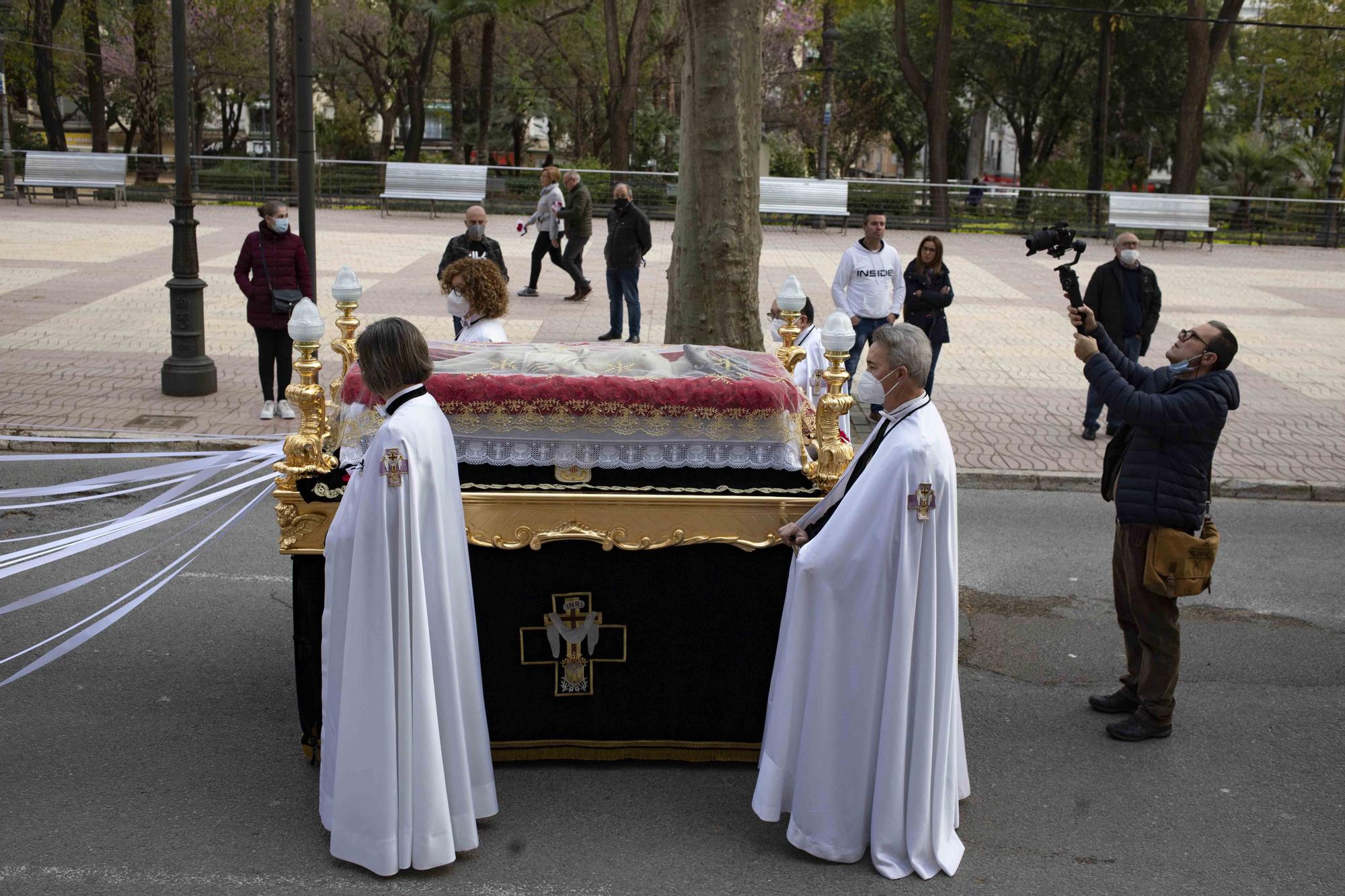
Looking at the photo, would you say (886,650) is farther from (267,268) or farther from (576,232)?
(576,232)

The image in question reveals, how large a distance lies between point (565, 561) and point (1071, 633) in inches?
129

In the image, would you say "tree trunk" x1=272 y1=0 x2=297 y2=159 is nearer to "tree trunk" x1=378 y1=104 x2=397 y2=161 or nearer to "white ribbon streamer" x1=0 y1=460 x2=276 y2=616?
"tree trunk" x1=378 y1=104 x2=397 y2=161

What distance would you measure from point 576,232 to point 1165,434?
12.9m

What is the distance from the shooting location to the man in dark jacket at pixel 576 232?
57.2 ft

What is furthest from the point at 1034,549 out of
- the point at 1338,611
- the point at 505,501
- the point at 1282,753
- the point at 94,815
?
the point at 94,815

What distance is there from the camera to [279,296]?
10.5m

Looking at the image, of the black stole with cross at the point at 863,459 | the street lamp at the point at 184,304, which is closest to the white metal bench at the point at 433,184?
the street lamp at the point at 184,304

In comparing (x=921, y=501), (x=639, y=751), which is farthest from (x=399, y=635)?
(x=921, y=501)

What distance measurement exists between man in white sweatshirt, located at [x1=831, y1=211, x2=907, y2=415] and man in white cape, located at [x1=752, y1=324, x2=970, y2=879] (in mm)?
7045

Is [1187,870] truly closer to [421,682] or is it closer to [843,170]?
[421,682]

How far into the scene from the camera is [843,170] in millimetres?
50562

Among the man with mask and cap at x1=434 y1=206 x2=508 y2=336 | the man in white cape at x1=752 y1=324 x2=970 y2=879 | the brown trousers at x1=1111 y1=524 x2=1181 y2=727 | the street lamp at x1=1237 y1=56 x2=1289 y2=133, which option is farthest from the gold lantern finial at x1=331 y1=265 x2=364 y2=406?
the street lamp at x1=1237 y1=56 x2=1289 y2=133

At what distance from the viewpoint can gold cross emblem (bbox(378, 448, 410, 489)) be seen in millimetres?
4137

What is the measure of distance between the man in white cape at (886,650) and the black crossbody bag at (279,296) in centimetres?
711
